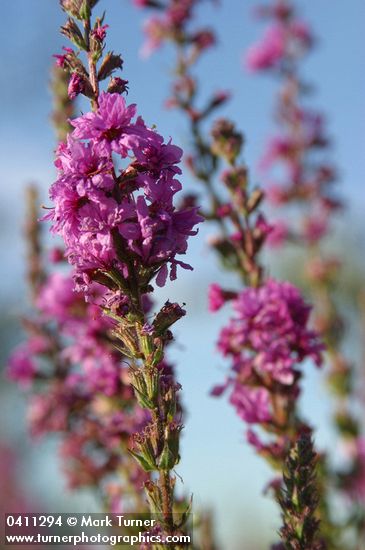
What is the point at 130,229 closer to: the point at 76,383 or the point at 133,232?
the point at 133,232

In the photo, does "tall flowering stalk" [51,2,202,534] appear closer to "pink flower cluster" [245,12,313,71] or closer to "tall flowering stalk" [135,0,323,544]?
"tall flowering stalk" [135,0,323,544]

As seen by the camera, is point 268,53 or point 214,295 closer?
point 214,295

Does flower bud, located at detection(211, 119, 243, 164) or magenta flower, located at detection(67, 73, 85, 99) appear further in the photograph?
flower bud, located at detection(211, 119, 243, 164)

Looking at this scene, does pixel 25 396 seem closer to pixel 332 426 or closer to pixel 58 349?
pixel 58 349

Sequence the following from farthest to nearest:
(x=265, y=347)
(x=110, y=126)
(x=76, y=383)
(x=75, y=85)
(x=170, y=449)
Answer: (x=76, y=383) → (x=265, y=347) → (x=75, y=85) → (x=110, y=126) → (x=170, y=449)

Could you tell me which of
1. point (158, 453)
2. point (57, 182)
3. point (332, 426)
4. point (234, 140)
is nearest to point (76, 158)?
point (57, 182)

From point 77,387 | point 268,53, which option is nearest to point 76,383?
point 77,387

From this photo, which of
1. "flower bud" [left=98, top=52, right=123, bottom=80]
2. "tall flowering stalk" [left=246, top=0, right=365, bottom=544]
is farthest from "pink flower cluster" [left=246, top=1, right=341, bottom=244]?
"flower bud" [left=98, top=52, right=123, bottom=80]
